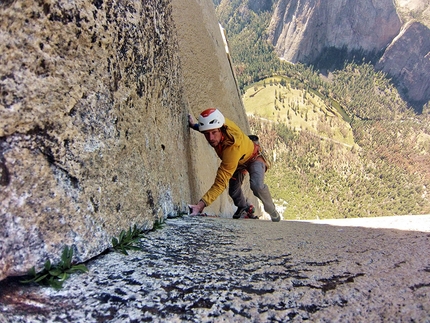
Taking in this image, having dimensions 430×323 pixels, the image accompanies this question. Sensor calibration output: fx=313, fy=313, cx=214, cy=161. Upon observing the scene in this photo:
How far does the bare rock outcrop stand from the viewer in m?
90.2

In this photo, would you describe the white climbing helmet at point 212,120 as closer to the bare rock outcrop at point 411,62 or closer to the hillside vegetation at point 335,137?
the hillside vegetation at point 335,137

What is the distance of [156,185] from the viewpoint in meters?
3.15

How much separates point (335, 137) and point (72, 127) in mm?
76895

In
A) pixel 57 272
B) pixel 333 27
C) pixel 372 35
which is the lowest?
pixel 57 272

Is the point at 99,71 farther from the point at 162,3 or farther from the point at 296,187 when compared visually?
the point at 296,187

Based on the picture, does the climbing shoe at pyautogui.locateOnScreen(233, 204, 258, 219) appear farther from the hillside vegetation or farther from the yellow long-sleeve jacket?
the hillside vegetation

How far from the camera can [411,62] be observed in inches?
3622

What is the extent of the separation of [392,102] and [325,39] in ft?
92.8

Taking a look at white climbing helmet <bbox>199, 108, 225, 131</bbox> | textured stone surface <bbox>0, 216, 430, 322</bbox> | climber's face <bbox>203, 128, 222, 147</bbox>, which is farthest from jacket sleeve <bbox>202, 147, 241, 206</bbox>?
textured stone surface <bbox>0, 216, 430, 322</bbox>

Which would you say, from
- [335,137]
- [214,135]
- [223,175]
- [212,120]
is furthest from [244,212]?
[335,137]

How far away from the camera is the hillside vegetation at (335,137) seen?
5656 cm

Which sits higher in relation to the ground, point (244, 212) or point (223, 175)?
point (223, 175)

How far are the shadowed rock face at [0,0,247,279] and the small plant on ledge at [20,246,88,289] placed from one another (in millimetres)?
42

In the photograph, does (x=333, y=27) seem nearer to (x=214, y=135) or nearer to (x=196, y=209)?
(x=214, y=135)
